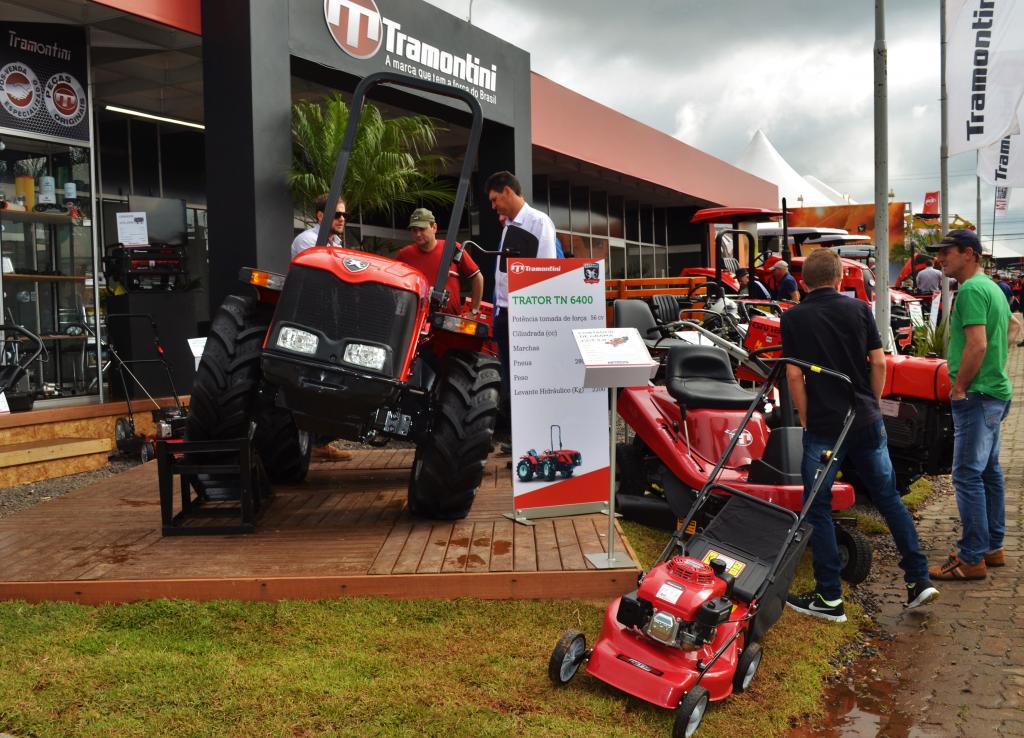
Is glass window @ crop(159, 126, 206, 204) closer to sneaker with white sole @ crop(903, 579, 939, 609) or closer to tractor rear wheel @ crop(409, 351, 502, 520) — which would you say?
tractor rear wheel @ crop(409, 351, 502, 520)

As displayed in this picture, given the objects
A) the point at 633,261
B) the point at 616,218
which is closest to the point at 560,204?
the point at 616,218

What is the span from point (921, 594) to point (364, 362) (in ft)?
9.54

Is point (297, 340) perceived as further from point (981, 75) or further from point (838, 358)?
point (981, 75)

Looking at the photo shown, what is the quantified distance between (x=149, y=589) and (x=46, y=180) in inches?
241

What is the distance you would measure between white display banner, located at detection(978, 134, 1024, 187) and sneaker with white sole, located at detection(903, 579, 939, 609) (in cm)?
964

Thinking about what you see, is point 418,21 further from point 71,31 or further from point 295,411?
point 295,411

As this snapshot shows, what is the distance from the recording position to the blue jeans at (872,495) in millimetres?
4414

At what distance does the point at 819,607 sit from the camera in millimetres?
4445

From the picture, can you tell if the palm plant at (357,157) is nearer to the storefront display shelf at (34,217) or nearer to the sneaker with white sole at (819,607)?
the storefront display shelf at (34,217)

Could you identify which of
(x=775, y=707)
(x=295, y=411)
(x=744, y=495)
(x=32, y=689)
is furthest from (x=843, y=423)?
(x=32, y=689)

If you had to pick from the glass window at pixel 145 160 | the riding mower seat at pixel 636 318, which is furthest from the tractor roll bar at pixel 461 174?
the glass window at pixel 145 160

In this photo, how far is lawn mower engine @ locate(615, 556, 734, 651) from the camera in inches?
132

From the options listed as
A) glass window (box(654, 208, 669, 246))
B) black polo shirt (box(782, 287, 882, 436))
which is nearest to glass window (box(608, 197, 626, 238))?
glass window (box(654, 208, 669, 246))

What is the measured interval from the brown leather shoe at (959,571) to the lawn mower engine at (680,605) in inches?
80.6
